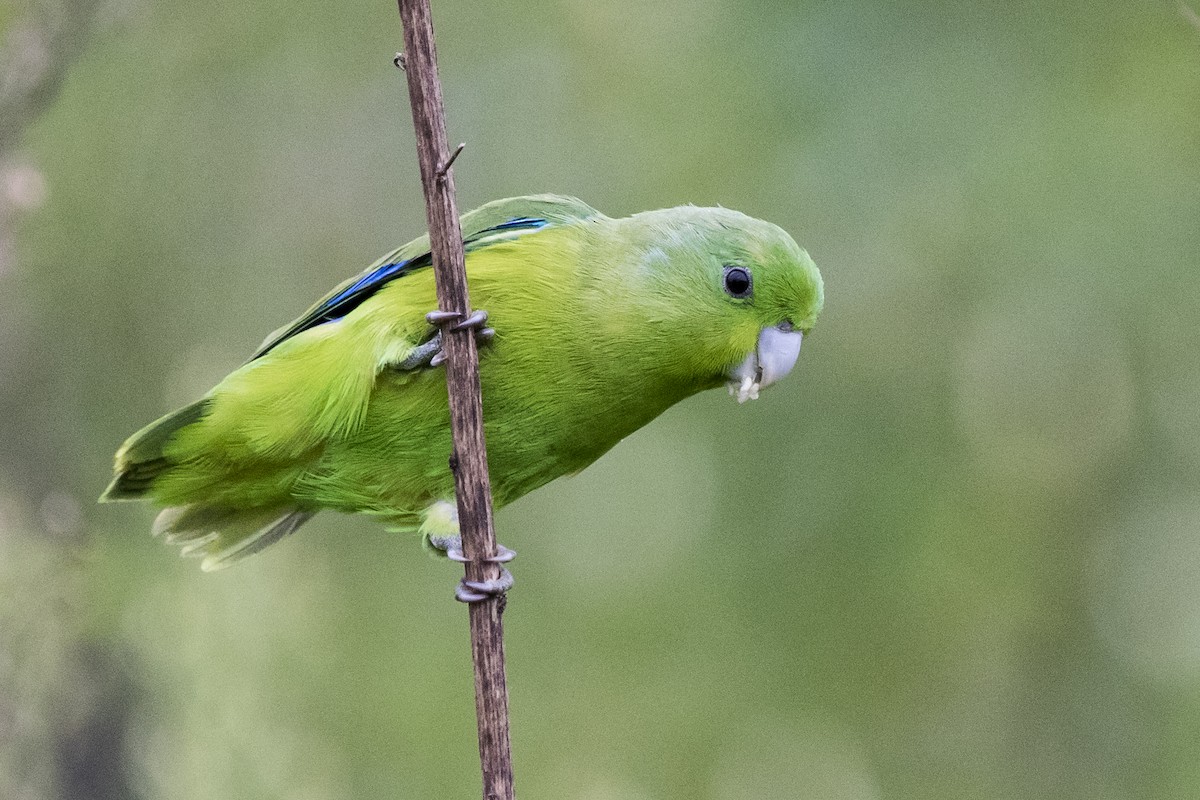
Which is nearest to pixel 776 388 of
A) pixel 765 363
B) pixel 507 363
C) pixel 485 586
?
pixel 765 363

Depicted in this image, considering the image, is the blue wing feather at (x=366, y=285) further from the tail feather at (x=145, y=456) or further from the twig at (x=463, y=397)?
the twig at (x=463, y=397)

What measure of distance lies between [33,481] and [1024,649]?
3485mm

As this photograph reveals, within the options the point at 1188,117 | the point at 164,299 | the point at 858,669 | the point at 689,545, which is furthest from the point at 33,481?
the point at 1188,117

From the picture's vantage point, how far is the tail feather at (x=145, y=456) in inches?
126

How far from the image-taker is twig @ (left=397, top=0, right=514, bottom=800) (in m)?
2.39

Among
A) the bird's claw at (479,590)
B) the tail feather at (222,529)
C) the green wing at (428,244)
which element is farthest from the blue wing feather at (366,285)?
the bird's claw at (479,590)

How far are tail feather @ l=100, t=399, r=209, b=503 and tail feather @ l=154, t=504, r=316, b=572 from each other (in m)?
0.18

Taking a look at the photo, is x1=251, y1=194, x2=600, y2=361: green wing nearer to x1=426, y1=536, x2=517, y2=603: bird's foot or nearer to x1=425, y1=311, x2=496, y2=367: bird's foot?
x1=425, y1=311, x2=496, y2=367: bird's foot

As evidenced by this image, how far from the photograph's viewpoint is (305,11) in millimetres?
4594

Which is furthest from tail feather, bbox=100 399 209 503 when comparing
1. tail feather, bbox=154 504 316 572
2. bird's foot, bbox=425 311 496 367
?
bird's foot, bbox=425 311 496 367

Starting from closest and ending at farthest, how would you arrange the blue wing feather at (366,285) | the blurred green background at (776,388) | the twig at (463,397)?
the twig at (463,397), the blue wing feather at (366,285), the blurred green background at (776,388)

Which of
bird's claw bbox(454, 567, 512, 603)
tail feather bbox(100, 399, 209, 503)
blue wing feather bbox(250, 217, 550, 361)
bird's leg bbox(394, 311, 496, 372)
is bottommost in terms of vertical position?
bird's claw bbox(454, 567, 512, 603)

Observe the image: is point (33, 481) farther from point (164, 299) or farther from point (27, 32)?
point (27, 32)

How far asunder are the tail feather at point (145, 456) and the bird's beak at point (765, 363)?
4.65 ft
